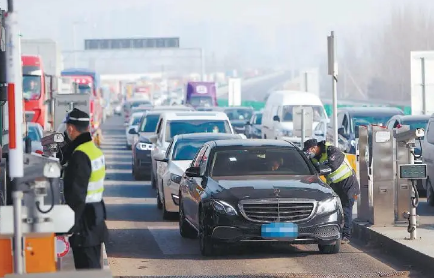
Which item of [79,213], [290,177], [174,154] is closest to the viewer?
[79,213]

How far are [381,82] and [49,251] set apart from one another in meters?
117

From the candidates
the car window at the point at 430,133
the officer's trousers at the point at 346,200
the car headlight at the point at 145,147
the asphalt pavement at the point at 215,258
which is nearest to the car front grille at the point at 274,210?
the asphalt pavement at the point at 215,258

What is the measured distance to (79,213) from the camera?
939 centimetres

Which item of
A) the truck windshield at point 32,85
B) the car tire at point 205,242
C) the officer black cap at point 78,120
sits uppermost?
the truck windshield at point 32,85

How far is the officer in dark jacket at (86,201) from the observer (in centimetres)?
941

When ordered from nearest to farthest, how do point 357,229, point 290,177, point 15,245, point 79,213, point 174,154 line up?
point 15,245 → point 79,213 → point 290,177 → point 357,229 → point 174,154

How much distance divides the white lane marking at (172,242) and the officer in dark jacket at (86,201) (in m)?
5.86

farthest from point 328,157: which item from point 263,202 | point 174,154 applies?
point 174,154

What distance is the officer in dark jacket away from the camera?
9.41 metres

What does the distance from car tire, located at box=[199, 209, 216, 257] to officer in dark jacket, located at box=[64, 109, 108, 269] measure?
5.13 m

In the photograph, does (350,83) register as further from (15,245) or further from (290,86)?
(15,245)

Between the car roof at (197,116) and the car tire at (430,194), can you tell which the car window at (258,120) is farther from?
the car tire at (430,194)

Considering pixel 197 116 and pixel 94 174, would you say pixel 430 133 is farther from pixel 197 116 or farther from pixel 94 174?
pixel 94 174

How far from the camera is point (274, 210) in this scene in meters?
14.6
